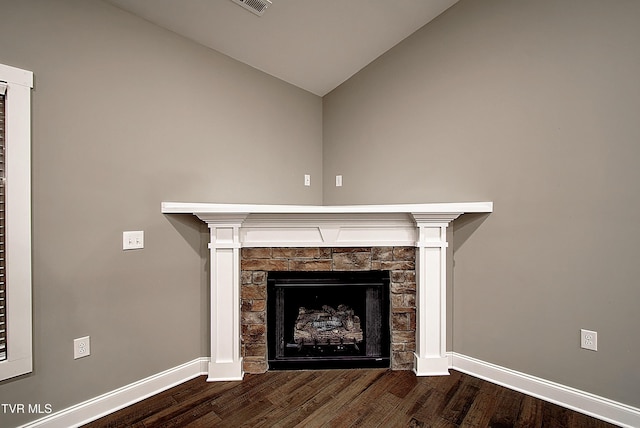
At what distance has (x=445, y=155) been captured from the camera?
2.16m

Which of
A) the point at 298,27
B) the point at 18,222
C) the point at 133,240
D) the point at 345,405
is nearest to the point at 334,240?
the point at 345,405

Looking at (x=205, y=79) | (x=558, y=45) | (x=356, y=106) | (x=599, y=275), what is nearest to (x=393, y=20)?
(x=356, y=106)

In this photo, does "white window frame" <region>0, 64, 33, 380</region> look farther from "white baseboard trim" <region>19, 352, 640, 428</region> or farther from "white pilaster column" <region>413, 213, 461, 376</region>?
"white pilaster column" <region>413, 213, 461, 376</region>

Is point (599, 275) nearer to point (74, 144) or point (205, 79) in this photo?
point (205, 79)

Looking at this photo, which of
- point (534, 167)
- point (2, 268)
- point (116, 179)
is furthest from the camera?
point (534, 167)

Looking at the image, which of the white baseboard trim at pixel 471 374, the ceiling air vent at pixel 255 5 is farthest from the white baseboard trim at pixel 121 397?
the ceiling air vent at pixel 255 5

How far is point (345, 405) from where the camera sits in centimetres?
171

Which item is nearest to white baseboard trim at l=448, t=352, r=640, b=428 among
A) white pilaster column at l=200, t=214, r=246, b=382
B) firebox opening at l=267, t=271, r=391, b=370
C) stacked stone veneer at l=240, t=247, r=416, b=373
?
stacked stone veneer at l=240, t=247, r=416, b=373

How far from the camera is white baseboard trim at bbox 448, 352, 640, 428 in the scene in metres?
1.53

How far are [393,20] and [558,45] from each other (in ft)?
3.65

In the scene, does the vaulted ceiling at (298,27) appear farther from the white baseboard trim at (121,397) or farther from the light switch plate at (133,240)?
the white baseboard trim at (121,397)

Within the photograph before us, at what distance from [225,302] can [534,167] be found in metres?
2.29

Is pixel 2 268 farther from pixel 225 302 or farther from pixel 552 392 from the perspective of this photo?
pixel 552 392

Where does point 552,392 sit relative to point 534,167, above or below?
below
